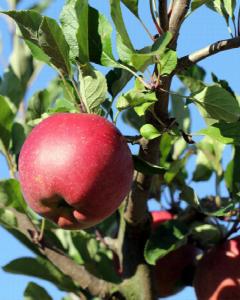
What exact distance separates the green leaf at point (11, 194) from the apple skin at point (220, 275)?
1.51ft

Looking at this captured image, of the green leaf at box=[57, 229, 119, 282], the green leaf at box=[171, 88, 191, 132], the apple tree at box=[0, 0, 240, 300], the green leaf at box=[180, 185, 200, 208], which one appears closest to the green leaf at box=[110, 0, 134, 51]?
the apple tree at box=[0, 0, 240, 300]

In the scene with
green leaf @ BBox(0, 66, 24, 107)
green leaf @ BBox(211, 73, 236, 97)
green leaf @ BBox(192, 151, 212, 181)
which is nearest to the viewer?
green leaf @ BBox(211, 73, 236, 97)

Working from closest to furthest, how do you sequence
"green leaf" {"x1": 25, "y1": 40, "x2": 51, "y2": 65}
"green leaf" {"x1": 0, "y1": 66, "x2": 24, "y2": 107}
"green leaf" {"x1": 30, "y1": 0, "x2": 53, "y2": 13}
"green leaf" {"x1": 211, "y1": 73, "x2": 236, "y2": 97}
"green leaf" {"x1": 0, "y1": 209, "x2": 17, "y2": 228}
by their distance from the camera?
"green leaf" {"x1": 25, "y1": 40, "x2": 51, "y2": 65} → "green leaf" {"x1": 211, "y1": 73, "x2": 236, "y2": 97} → "green leaf" {"x1": 0, "y1": 209, "x2": 17, "y2": 228} → "green leaf" {"x1": 0, "y1": 66, "x2": 24, "y2": 107} → "green leaf" {"x1": 30, "y1": 0, "x2": 53, "y2": 13}

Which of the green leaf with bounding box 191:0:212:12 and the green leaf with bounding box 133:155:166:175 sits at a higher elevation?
→ the green leaf with bounding box 191:0:212:12

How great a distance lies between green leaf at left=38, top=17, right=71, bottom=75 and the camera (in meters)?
1.22

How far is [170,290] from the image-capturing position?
1.83 m

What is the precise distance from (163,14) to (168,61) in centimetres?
9

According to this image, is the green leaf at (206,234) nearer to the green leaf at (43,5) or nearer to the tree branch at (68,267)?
the tree branch at (68,267)

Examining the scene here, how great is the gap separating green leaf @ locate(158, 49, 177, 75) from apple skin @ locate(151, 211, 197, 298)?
0.68m

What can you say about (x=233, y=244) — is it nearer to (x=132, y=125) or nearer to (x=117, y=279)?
(x=117, y=279)

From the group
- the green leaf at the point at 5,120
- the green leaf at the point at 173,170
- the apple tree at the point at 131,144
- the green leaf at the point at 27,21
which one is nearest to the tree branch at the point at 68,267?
the apple tree at the point at 131,144

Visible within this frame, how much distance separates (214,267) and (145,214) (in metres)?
0.22

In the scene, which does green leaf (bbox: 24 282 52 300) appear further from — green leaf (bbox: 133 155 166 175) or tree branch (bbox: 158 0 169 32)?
tree branch (bbox: 158 0 169 32)

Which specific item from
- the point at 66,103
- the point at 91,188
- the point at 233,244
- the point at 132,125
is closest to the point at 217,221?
the point at 233,244
